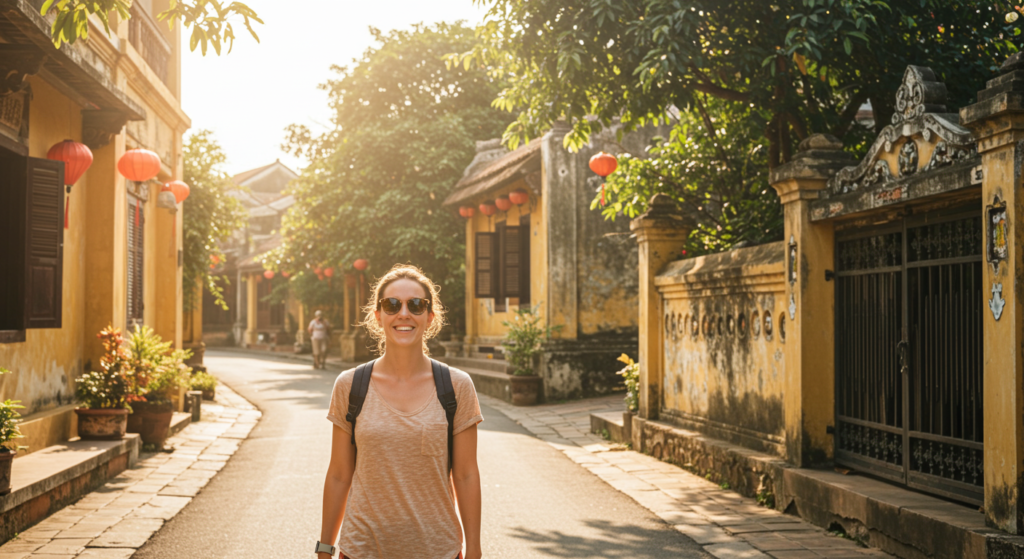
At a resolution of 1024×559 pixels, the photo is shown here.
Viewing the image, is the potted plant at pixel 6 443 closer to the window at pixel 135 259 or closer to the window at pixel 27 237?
the window at pixel 27 237

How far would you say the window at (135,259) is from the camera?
12055mm

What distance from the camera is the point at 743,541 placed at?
631 centimetres

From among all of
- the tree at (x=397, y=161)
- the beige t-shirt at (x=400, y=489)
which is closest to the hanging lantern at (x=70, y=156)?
the beige t-shirt at (x=400, y=489)

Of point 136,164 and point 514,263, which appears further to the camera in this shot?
point 514,263

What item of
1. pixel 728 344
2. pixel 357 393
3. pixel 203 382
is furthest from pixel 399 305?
pixel 203 382

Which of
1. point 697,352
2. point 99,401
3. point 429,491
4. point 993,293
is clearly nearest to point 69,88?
point 99,401

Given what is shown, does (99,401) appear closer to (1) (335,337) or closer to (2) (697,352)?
(2) (697,352)

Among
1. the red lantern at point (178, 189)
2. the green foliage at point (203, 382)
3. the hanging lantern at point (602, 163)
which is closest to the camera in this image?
the red lantern at point (178, 189)

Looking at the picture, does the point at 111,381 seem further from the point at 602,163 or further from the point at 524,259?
the point at 524,259

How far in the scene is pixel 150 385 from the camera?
9.92 m

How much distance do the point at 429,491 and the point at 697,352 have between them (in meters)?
7.19

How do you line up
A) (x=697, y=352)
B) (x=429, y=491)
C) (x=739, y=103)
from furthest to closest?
(x=739, y=103), (x=697, y=352), (x=429, y=491)

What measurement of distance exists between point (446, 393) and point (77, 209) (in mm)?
8275

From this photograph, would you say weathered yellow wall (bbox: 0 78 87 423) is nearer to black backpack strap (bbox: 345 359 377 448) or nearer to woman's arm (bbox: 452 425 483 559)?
black backpack strap (bbox: 345 359 377 448)
